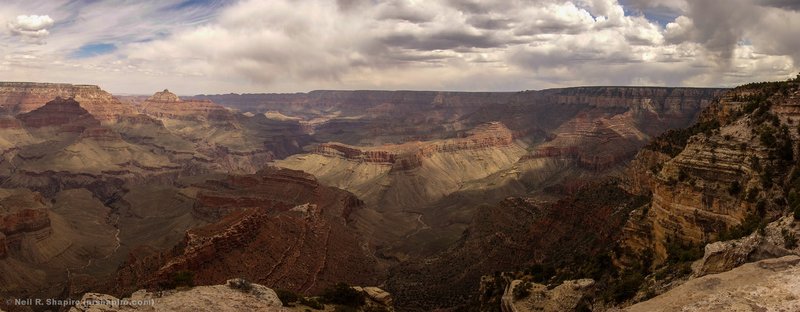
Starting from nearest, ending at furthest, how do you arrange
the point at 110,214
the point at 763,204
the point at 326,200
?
the point at 763,204 < the point at 326,200 < the point at 110,214

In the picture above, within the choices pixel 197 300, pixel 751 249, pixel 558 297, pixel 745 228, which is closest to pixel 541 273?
pixel 558 297

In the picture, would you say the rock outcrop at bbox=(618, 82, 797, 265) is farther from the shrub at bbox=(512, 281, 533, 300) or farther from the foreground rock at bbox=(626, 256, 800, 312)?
the foreground rock at bbox=(626, 256, 800, 312)

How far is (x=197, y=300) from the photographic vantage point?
130ft

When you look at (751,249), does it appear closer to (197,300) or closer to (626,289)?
(626,289)

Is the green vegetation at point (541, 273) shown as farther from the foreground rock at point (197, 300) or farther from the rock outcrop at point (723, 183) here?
the foreground rock at point (197, 300)

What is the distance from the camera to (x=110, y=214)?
16025 cm

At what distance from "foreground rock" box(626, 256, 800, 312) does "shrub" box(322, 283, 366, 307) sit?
1253 inches

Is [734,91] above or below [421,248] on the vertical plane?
above

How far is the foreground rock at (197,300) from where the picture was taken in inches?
1373

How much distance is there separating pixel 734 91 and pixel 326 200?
9688 cm

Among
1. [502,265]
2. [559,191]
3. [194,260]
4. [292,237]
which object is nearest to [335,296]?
[194,260]

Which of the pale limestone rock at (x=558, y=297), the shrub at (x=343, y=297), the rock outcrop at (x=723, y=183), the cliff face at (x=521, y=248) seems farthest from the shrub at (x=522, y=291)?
the shrub at (x=343, y=297)

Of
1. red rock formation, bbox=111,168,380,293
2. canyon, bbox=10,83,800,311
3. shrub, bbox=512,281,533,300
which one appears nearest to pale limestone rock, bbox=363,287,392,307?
canyon, bbox=10,83,800,311

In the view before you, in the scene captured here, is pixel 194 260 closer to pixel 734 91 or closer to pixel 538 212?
pixel 538 212
